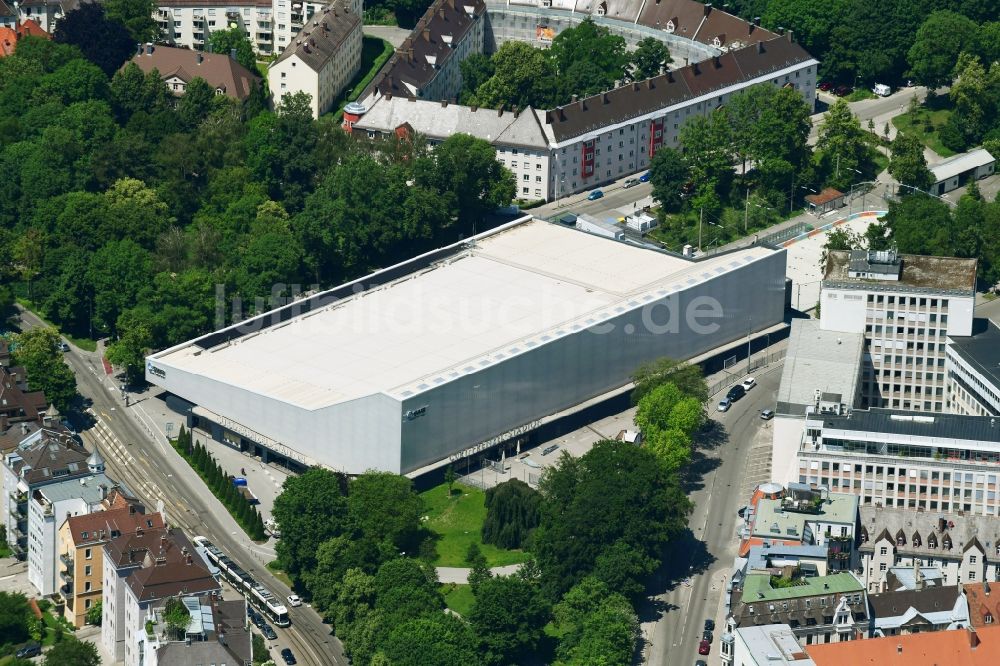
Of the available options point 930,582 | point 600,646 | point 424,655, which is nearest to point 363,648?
point 424,655

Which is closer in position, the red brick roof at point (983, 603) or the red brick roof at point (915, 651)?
the red brick roof at point (915, 651)

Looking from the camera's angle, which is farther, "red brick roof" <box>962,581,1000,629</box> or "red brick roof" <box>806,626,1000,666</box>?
"red brick roof" <box>962,581,1000,629</box>

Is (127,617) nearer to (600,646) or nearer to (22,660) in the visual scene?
(22,660)

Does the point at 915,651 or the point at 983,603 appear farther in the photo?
the point at 983,603

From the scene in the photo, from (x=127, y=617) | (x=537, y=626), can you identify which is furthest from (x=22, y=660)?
(x=537, y=626)

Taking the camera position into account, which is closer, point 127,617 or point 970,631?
point 970,631

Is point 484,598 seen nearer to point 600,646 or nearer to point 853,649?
point 600,646

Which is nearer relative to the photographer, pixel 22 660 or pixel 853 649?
pixel 853 649

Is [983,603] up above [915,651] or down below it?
above
